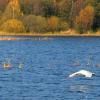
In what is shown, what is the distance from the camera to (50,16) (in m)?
113

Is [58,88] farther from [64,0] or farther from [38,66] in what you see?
[64,0]

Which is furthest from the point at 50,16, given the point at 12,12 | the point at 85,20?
the point at 85,20

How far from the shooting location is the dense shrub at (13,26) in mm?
103812

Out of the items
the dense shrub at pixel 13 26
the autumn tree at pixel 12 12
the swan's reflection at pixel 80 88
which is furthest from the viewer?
the autumn tree at pixel 12 12

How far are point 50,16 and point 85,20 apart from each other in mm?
10128

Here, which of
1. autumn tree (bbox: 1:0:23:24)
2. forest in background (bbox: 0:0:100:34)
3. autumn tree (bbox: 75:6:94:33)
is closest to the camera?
autumn tree (bbox: 75:6:94:33)

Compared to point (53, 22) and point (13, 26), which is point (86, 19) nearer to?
point (53, 22)

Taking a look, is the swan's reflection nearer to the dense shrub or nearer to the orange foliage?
the dense shrub

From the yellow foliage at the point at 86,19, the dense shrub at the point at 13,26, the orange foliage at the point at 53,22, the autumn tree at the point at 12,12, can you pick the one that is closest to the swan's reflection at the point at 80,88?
the dense shrub at the point at 13,26

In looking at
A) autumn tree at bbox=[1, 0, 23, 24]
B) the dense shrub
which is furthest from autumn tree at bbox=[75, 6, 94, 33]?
autumn tree at bbox=[1, 0, 23, 24]

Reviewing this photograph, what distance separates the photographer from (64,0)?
115m

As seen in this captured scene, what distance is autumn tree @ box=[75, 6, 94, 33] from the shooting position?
10600cm

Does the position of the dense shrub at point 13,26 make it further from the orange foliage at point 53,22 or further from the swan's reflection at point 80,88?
the swan's reflection at point 80,88

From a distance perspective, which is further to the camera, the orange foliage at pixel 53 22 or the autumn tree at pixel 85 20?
the orange foliage at pixel 53 22
